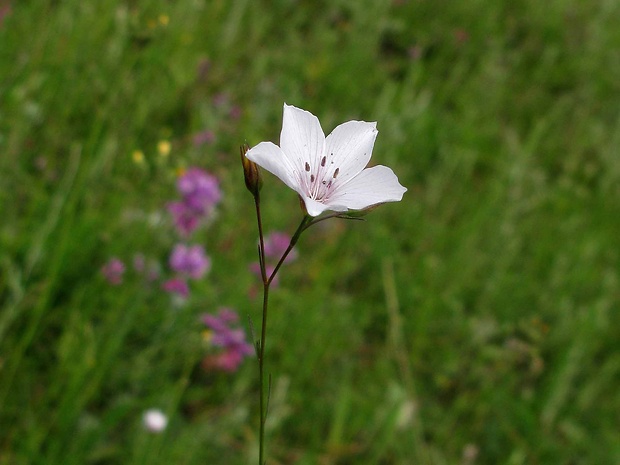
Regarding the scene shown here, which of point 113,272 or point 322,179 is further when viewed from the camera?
point 113,272

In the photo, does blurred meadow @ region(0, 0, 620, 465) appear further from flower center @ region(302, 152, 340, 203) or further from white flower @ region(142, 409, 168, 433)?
flower center @ region(302, 152, 340, 203)

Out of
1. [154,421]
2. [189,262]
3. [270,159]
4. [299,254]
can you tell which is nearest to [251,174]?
[270,159]

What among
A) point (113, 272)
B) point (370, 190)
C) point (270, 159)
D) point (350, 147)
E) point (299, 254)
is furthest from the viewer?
point (299, 254)

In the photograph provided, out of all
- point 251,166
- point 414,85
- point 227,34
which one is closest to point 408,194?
point 414,85

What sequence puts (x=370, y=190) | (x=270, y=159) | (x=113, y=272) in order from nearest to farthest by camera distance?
(x=270, y=159) → (x=370, y=190) → (x=113, y=272)

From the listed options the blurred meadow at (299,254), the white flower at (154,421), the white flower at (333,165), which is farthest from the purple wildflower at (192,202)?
the white flower at (333,165)

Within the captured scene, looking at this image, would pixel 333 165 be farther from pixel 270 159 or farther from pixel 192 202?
pixel 192 202

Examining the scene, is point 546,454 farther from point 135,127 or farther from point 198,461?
point 135,127

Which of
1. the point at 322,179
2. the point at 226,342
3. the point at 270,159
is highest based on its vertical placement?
the point at 226,342
